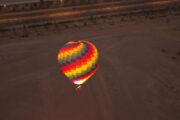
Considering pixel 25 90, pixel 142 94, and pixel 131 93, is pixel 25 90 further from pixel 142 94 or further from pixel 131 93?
pixel 142 94

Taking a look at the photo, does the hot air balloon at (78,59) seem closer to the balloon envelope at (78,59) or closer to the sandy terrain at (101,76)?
the balloon envelope at (78,59)

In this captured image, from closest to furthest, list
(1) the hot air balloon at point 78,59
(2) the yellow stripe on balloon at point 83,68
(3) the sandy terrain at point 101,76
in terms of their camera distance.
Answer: (1) the hot air balloon at point 78,59 < (2) the yellow stripe on balloon at point 83,68 < (3) the sandy terrain at point 101,76

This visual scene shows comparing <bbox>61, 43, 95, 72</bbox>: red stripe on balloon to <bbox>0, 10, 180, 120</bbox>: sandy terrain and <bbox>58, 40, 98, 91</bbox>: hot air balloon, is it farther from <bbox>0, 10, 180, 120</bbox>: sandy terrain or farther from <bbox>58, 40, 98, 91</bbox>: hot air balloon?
<bbox>0, 10, 180, 120</bbox>: sandy terrain

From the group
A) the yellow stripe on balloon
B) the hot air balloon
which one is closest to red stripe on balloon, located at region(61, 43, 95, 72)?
the hot air balloon

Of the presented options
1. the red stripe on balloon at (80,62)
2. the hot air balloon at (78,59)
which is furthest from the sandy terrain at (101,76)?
the red stripe on balloon at (80,62)

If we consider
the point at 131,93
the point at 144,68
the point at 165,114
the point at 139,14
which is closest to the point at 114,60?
the point at 144,68
